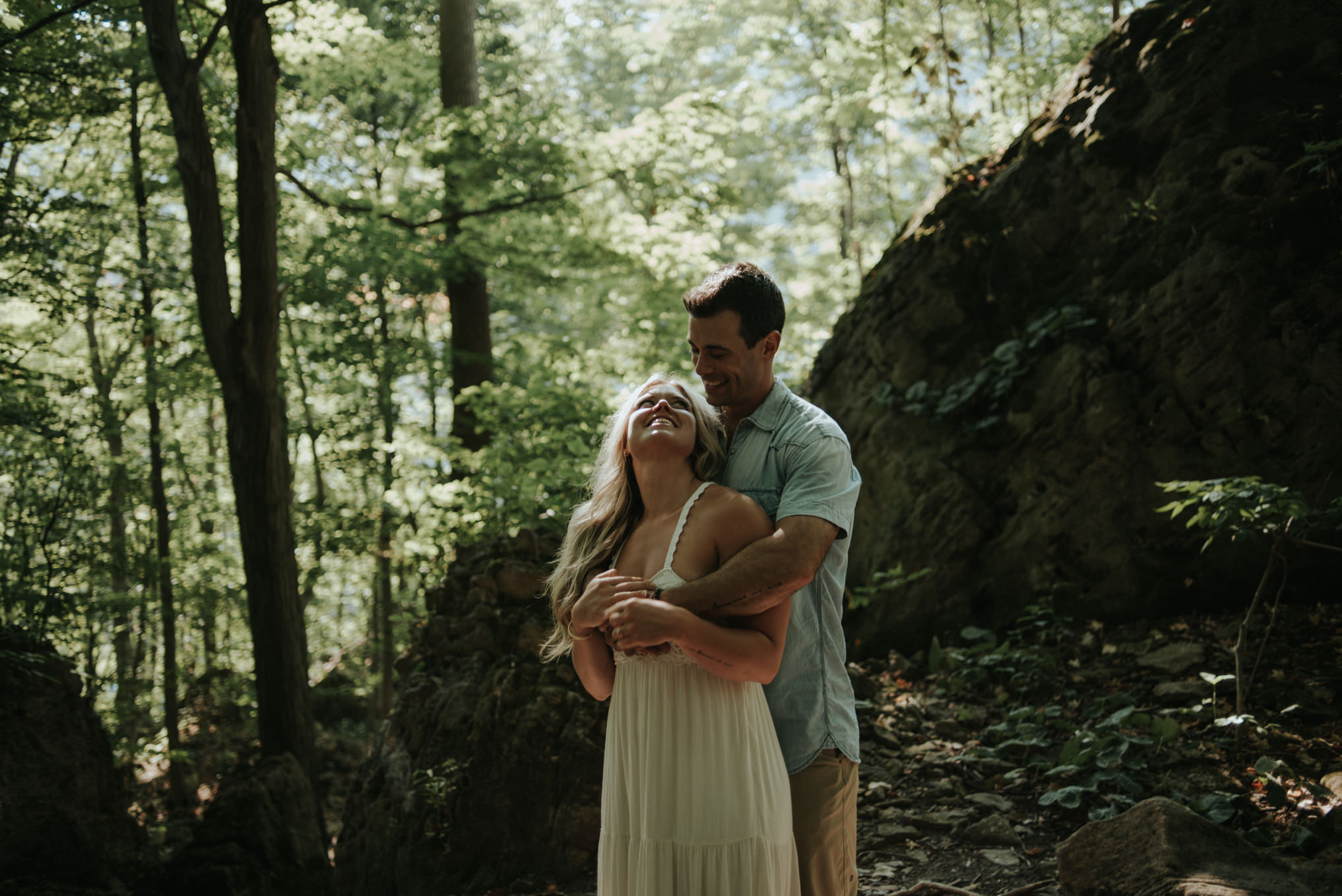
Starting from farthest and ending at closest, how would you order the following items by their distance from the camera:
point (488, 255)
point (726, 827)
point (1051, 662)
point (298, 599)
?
point (488, 255), point (298, 599), point (1051, 662), point (726, 827)

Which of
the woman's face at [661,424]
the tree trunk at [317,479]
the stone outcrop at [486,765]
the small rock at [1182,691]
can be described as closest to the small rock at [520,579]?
the stone outcrop at [486,765]

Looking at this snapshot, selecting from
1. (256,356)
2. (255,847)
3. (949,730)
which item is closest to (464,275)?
(256,356)

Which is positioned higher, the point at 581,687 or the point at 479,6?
the point at 479,6

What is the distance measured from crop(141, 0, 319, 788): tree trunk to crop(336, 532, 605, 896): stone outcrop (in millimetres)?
1645

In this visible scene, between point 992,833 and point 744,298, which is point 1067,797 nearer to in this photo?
point 992,833

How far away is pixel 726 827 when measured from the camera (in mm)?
1788

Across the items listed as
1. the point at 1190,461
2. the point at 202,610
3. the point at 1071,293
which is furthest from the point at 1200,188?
the point at 202,610

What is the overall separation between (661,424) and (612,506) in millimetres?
279

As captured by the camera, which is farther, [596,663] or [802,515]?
[596,663]

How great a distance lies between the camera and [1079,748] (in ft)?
13.4

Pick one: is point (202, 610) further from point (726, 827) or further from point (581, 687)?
point (726, 827)

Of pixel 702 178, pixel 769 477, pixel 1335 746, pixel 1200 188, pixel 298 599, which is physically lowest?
pixel 1335 746

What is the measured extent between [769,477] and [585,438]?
4862mm

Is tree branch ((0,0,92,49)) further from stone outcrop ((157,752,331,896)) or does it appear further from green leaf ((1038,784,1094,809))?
green leaf ((1038,784,1094,809))
